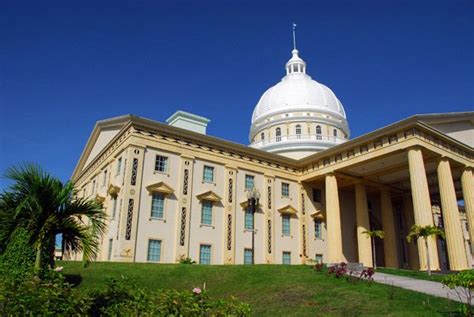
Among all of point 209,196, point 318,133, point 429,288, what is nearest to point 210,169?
point 209,196

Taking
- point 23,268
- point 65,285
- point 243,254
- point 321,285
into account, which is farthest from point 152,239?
point 65,285

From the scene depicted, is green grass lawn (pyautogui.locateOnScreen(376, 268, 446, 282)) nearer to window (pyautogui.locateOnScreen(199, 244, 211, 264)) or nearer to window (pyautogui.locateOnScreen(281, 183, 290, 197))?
window (pyautogui.locateOnScreen(199, 244, 211, 264))

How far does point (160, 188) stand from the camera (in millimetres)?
30672

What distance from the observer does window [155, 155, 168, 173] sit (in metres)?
31.5

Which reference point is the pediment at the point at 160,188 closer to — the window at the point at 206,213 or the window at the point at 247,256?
the window at the point at 206,213

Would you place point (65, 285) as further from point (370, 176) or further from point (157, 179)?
point (370, 176)

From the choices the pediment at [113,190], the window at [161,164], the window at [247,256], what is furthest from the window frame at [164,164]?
the window at [247,256]

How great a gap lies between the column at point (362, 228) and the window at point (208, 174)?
14229 mm

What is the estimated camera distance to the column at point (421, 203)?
28.7 meters

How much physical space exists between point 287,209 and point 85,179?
814 inches

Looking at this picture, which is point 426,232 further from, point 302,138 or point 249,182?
point 302,138

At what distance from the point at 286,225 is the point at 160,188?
1280cm

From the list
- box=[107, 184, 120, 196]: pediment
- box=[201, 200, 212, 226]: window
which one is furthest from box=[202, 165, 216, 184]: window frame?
box=[107, 184, 120, 196]: pediment

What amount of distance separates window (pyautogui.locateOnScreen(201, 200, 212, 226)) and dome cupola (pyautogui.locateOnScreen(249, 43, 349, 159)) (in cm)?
1611
